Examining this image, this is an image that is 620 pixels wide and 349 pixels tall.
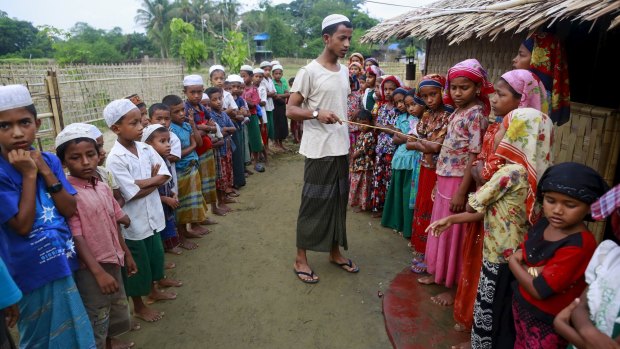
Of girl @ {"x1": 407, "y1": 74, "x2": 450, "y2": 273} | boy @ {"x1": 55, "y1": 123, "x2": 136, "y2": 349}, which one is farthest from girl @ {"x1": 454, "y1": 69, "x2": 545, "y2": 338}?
boy @ {"x1": 55, "y1": 123, "x2": 136, "y2": 349}

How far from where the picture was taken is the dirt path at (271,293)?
2.88 metres

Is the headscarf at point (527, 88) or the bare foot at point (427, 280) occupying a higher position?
the headscarf at point (527, 88)

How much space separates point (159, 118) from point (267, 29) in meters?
51.1

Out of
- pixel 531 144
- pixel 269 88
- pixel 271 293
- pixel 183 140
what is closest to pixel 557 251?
pixel 531 144

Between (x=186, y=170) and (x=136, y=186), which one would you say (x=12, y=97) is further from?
(x=186, y=170)

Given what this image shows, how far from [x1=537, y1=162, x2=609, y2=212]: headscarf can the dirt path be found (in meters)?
1.68

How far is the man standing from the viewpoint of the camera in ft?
10.5

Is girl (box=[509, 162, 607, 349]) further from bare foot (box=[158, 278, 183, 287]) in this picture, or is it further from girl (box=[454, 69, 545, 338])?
bare foot (box=[158, 278, 183, 287])

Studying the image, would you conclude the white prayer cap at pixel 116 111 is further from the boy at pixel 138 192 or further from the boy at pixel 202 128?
the boy at pixel 202 128

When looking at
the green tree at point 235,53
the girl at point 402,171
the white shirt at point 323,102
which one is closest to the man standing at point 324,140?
the white shirt at point 323,102

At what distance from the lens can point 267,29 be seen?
168ft

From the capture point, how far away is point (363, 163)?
510 cm

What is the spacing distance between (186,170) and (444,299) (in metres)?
2.86

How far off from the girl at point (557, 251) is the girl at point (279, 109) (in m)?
7.53
